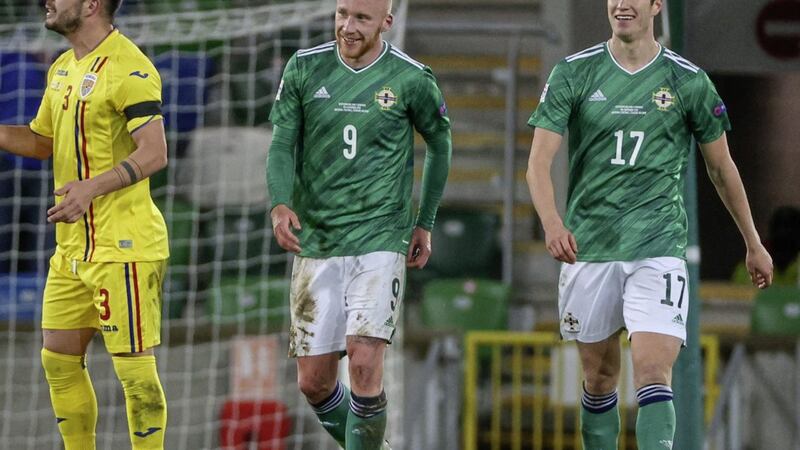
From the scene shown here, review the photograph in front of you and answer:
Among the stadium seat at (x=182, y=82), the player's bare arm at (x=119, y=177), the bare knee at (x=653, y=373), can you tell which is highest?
the stadium seat at (x=182, y=82)

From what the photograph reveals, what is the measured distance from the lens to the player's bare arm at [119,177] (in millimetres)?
4953

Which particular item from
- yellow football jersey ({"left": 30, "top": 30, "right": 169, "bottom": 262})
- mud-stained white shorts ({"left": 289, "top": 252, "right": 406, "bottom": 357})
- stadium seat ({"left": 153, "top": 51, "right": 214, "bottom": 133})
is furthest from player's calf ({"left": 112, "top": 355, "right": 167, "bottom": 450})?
stadium seat ({"left": 153, "top": 51, "right": 214, "bottom": 133})

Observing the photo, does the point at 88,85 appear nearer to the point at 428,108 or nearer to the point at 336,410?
the point at 428,108

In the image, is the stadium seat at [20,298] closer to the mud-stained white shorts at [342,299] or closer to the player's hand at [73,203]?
the mud-stained white shorts at [342,299]

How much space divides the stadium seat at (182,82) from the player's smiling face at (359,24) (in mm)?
4597

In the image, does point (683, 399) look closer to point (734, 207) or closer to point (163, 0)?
point (734, 207)

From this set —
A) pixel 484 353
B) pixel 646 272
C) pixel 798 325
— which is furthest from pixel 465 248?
pixel 646 272

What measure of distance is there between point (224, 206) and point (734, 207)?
5.88 meters

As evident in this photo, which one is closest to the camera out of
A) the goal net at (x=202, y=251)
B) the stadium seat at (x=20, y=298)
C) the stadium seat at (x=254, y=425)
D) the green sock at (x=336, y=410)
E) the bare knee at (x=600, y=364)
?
the bare knee at (x=600, y=364)

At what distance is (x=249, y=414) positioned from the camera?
9359 millimetres

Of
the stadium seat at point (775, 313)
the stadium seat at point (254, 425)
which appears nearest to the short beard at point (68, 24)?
the stadium seat at point (254, 425)

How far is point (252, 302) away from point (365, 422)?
4.79 metres

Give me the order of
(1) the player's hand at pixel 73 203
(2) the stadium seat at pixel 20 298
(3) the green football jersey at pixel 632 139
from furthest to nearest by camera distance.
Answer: (2) the stadium seat at pixel 20 298, (3) the green football jersey at pixel 632 139, (1) the player's hand at pixel 73 203

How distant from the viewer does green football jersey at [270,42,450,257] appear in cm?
534
